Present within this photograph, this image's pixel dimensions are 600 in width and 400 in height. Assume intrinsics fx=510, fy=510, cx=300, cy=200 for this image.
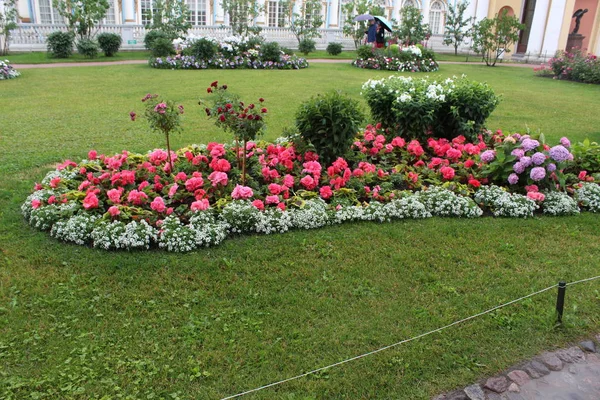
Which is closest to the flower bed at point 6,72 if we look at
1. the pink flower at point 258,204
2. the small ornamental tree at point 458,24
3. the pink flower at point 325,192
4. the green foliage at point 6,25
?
the green foliage at point 6,25

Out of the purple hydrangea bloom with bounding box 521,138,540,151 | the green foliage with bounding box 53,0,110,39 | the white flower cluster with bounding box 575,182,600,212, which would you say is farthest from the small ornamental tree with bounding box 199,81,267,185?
the green foliage with bounding box 53,0,110,39

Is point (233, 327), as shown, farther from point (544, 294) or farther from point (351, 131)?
point (351, 131)

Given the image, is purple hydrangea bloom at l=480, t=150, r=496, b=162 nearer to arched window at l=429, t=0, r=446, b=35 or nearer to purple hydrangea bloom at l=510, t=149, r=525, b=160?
purple hydrangea bloom at l=510, t=149, r=525, b=160

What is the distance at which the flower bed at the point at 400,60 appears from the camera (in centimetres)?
1955

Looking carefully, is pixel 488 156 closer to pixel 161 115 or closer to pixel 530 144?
pixel 530 144

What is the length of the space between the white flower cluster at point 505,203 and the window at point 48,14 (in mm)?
25949

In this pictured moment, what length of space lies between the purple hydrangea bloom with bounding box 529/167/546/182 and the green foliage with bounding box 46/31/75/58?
19485 mm

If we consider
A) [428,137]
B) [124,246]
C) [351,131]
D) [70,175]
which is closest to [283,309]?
[124,246]

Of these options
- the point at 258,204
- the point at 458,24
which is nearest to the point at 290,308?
the point at 258,204

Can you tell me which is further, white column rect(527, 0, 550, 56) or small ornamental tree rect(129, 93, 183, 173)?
white column rect(527, 0, 550, 56)

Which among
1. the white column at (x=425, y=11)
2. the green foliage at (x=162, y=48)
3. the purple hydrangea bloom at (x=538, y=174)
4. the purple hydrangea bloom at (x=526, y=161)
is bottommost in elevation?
the purple hydrangea bloom at (x=538, y=174)

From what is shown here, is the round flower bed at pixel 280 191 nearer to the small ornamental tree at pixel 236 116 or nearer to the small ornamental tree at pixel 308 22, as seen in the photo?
the small ornamental tree at pixel 236 116

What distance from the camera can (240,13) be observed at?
85.6 ft

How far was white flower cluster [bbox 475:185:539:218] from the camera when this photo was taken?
5.00m
